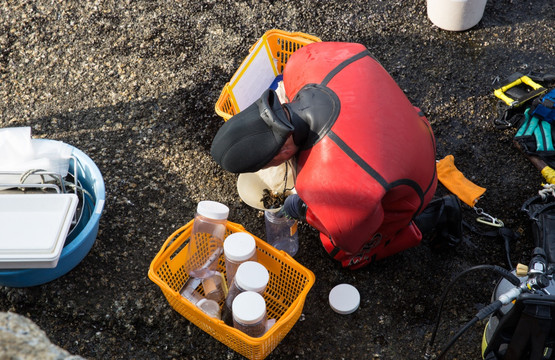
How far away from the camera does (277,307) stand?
287cm

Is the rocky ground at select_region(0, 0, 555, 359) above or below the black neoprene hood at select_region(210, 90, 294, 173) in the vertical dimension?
below

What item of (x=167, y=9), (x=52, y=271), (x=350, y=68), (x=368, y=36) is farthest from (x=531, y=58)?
(x=52, y=271)

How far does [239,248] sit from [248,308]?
1.03 ft

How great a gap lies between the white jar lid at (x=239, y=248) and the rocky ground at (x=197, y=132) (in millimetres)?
601

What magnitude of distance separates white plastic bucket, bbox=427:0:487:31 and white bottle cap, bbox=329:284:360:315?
8.20ft

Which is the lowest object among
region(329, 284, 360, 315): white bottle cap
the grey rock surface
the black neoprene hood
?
region(329, 284, 360, 315): white bottle cap

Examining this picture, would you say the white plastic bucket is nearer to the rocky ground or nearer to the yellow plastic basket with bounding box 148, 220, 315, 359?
the rocky ground

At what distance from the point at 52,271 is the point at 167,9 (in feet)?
8.56

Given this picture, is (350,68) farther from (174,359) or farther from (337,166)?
(174,359)

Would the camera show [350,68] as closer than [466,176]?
Yes

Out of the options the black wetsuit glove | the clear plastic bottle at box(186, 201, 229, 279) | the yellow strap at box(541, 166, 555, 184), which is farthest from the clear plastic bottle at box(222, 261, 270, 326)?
the yellow strap at box(541, 166, 555, 184)

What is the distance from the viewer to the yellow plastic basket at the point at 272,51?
3.24 meters

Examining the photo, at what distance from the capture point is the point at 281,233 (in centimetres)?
316

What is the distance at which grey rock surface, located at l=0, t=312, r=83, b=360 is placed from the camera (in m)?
1.32
